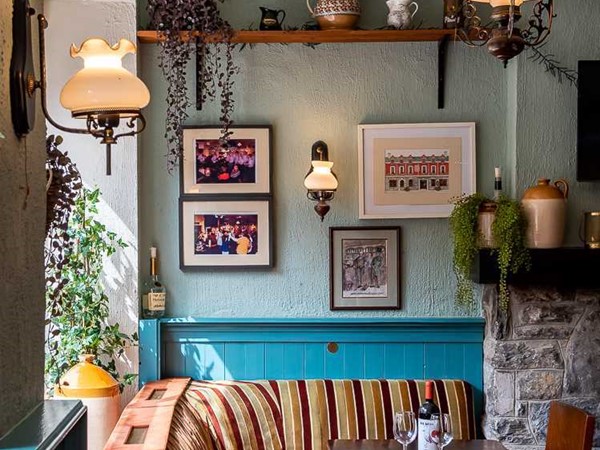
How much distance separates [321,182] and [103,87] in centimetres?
205

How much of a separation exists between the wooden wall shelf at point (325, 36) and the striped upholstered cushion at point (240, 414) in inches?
66.5

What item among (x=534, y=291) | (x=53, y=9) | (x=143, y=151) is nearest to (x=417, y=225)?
(x=534, y=291)

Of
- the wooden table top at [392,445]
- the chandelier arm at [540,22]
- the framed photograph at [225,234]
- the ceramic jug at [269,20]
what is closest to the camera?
the chandelier arm at [540,22]

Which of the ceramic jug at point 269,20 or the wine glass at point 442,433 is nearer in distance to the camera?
the wine glass at point 442,433

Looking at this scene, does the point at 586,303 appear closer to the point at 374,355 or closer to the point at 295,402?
the point at 374,355

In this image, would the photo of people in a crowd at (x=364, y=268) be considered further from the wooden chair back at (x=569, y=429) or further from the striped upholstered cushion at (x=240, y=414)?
the wooden chair back at (x=569, y=429)

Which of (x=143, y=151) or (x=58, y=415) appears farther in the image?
(x=143, y=151)

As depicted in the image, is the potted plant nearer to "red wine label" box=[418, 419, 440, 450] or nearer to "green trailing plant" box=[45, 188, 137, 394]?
"red wine label" box=[418, 419, 440, 450]

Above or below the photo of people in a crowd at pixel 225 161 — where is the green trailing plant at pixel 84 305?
below

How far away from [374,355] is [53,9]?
7.64ft

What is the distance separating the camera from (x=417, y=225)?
14.8ft

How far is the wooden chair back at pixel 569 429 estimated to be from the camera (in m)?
3.22

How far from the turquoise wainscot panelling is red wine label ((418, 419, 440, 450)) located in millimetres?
1212

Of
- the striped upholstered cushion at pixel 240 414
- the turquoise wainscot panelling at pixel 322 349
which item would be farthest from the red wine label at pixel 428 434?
the turquoise wainscot panelling at pixel 322 349
